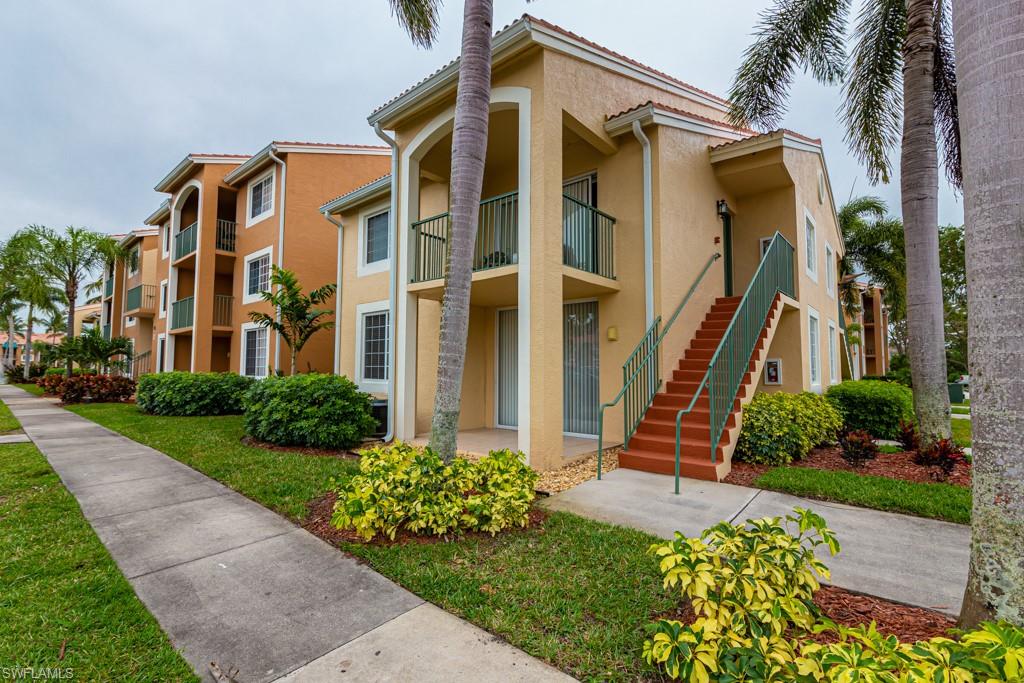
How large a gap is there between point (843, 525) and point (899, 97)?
349 inches

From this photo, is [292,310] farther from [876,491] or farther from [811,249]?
[811,249]

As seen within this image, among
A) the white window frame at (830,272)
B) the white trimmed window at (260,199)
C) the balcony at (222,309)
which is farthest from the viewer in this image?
the balcony at (222,309)

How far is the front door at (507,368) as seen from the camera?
10.6m

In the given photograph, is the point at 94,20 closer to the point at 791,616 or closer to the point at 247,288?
the point at 247,288

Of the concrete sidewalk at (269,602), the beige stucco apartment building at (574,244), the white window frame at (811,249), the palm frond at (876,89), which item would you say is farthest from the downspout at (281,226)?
the white window frame at (811,249)

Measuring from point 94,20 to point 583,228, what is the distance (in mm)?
15790

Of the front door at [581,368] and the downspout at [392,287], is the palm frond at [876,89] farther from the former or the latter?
the downspout at [392,287]

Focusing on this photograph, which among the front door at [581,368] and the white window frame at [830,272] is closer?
the front door at [581,368]

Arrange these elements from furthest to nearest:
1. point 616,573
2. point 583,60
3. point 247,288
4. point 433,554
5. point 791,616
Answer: point 247,288, point 583,60, point 433,554, point 616,573, point 791,616

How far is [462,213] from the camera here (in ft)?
17.4

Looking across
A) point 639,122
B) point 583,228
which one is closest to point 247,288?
point 583,228

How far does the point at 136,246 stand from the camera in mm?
25438

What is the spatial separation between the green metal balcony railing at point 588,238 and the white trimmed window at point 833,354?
9.64 m

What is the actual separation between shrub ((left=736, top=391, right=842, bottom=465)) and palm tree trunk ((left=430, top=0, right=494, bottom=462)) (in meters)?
4.84
